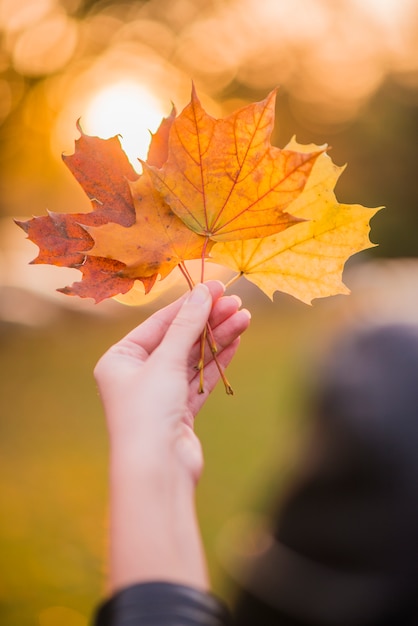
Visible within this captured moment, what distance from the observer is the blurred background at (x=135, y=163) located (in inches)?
170

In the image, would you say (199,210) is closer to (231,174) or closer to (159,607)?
(231,174)

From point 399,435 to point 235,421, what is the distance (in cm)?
512

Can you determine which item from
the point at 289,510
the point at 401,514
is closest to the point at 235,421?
the point at 289,510

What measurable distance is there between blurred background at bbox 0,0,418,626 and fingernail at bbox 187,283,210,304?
0.28 metres

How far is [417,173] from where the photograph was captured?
17.6 metres

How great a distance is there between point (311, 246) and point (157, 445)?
0.49 m

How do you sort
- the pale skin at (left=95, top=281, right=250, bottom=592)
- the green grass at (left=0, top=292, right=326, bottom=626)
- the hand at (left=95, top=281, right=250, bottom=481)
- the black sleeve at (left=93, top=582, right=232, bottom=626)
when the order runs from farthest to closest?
the green grass at (left=0, top=292, right=326, bottom=626), the hand at (left=95, top=281, right=250, bottom=481), the pale skin at (left=95, top=281, right=250, bottom=592), the black sleeve at (left=93, top=582, right=232, bottom=626)

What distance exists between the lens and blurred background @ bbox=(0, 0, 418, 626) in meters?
4.33

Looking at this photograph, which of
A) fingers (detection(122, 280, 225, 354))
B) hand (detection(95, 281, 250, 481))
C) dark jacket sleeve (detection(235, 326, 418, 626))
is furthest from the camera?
dark jacket sleeve (detection(235, 326, 418, 626))

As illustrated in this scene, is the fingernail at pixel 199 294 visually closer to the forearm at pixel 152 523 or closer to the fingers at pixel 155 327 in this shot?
the fingers at pixel 155 327

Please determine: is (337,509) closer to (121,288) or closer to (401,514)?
(401,514)

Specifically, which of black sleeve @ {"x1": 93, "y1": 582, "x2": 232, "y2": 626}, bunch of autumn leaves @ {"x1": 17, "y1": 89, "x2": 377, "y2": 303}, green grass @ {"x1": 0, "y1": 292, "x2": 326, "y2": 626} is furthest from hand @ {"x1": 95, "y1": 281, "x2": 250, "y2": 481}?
green grass @ {"x1": 0, "y1": 292, "x2": 326, "y2": 626}

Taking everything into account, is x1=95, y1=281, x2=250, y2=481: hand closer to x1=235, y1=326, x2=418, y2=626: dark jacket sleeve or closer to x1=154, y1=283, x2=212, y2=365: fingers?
x1=154, y1=283, x2=212, y2=365: fingers

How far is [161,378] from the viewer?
1.11 meters
